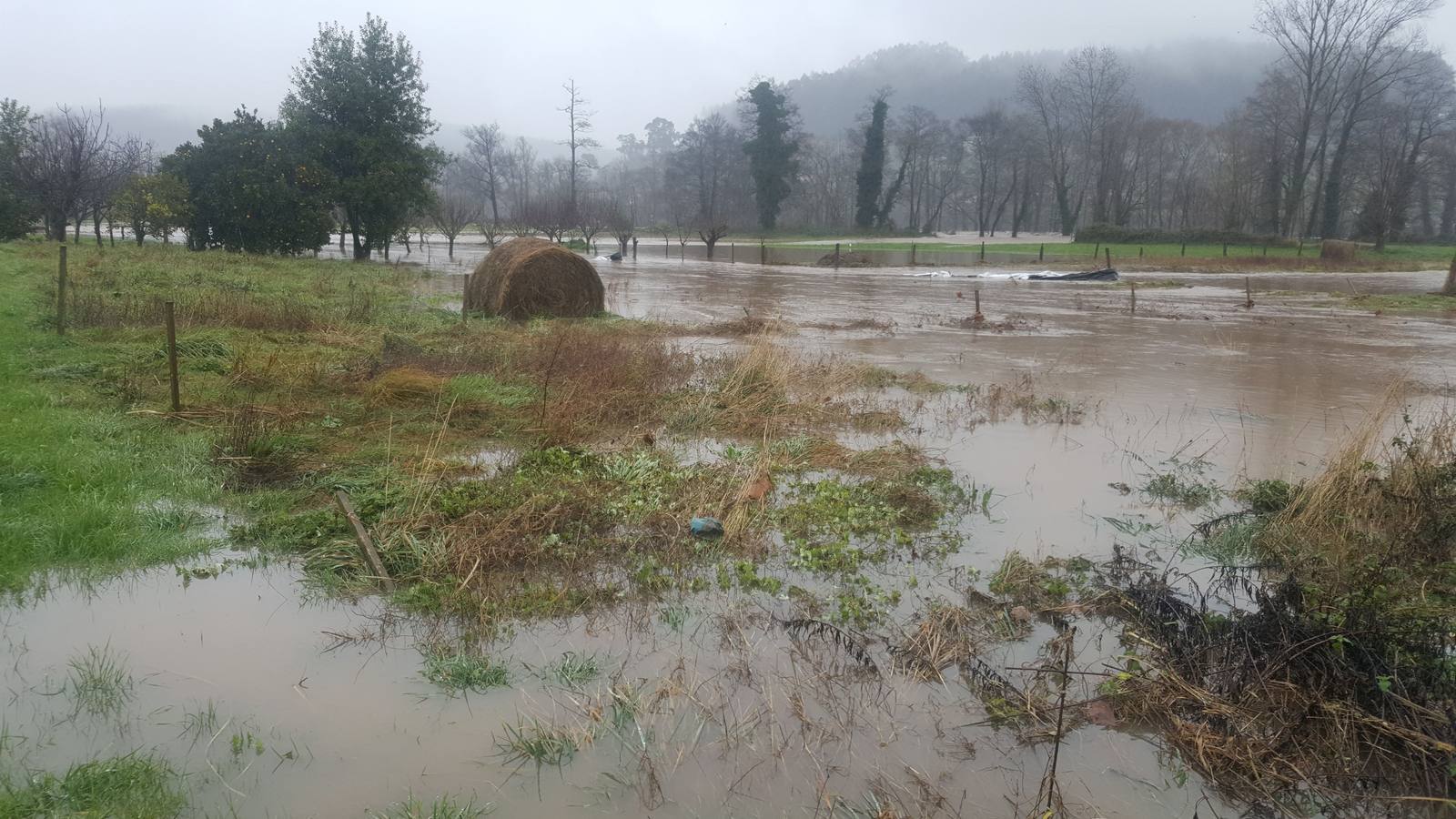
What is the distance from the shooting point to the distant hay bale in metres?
47.9

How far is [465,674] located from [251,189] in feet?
106

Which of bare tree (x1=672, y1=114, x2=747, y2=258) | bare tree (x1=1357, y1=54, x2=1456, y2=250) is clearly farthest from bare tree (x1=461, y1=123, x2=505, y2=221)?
bare tree (x1=1357, y1=54, x2=1456, y2=250)

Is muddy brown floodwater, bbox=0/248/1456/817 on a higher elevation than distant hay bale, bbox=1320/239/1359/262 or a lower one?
lower

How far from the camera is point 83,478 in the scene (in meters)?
6.23

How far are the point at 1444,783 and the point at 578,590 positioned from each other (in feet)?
12.7

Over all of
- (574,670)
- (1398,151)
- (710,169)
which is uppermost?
(710,169)

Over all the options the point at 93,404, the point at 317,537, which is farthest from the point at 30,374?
the point at 317,537

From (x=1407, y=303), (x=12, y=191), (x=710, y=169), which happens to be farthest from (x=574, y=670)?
(x=710, y=169)

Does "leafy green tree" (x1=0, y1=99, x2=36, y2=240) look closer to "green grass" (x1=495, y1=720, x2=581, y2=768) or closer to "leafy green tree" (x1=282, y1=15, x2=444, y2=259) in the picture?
"leafy green tree" (x1=282, y1=15, x2=444, y2=259)

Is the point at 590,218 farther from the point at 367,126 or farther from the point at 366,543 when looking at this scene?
the point at 366,543

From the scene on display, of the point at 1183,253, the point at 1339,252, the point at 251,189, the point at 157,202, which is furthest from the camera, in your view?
the point at 1183,253

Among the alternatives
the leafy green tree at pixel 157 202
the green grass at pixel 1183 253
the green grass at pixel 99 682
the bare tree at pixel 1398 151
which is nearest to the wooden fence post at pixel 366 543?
the green grass at pixel 99 682

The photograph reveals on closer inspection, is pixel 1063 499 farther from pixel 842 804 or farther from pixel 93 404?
pixel 93 404

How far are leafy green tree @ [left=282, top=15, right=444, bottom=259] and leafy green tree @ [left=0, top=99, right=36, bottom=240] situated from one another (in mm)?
8804
